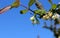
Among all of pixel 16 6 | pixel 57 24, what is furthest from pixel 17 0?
pixel 57 24

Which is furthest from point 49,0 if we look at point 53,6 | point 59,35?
point 59,35

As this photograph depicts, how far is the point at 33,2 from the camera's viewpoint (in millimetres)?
294

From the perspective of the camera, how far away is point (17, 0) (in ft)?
0.96

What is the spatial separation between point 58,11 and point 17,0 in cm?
12

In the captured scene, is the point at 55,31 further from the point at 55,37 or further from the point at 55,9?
the point at 55,9

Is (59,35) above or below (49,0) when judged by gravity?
below

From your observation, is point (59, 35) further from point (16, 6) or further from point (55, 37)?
point (16, 6)

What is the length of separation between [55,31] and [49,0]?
12 cm

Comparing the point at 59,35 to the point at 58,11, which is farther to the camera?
the point at 58,11

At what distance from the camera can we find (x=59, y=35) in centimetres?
21

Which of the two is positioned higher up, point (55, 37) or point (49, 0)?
point (49, 0)

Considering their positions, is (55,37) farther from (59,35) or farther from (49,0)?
(49,0)

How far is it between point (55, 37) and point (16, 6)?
0.43 feet

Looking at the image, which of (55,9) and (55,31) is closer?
(55,31)
